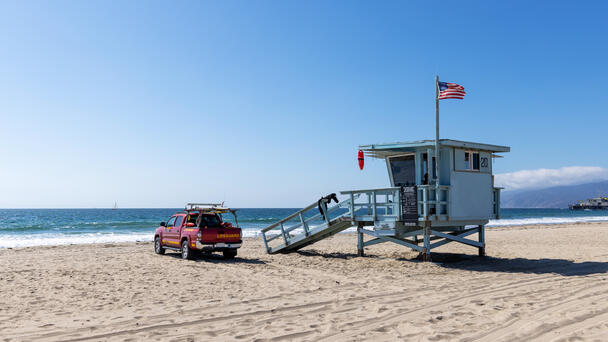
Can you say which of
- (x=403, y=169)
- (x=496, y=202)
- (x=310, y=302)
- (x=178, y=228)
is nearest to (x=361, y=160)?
Result: (x=403, y=169)

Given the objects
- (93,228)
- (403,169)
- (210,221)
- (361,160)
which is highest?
(361,160)

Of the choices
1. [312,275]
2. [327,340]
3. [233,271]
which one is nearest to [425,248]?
[312,275]

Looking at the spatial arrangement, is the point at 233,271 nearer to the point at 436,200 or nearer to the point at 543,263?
A: the point at 436,200

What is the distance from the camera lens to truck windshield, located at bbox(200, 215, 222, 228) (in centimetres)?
1635

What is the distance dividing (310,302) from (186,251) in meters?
8.96

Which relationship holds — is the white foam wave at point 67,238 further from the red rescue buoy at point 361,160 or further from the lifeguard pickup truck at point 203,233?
the red rescue buoy at point 361,160

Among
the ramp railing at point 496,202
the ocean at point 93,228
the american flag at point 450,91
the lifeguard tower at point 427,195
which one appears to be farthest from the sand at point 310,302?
the ocean at point 93,228

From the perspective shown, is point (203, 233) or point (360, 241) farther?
point (360, 241)

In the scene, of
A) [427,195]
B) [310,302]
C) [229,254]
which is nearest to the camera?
[310,302]

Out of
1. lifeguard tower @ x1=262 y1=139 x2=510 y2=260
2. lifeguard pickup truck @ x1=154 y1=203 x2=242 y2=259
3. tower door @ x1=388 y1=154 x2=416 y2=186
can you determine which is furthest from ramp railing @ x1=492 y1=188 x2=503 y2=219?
lifeguard pickup truck @ x1=154 y1=203 x2=242 y2=259

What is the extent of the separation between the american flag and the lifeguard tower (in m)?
1.41

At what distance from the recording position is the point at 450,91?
14.1m

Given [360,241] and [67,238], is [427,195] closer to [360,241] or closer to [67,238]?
[360,241]

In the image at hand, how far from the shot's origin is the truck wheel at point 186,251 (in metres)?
16.2
